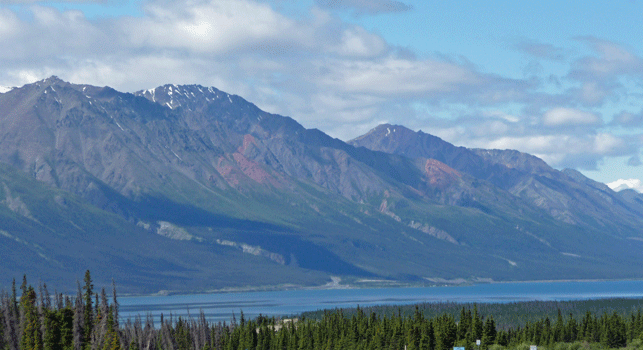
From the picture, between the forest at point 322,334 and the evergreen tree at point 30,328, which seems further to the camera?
the evergreen tree at point 30,328

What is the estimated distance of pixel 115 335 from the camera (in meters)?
139

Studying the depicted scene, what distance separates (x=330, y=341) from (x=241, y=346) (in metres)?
21.2

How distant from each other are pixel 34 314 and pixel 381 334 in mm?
57556

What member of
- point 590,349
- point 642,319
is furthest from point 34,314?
point 642,319

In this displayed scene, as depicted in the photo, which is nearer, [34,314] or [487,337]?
[487,337]

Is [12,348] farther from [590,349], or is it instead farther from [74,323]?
[590,349]

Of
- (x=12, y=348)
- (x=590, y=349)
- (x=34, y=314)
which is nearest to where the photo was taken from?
(x=590, y=349)

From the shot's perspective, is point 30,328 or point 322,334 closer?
point 30,328

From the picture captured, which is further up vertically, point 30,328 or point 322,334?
point 30,328

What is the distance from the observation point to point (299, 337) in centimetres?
17388

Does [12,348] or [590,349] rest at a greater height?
[12,348]

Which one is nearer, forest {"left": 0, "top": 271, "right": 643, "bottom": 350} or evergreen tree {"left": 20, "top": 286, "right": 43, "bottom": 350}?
forest {"left": 0, "top": 271, "right": 643, "bottom": 350}

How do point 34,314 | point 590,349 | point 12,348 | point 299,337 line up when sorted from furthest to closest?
point 299,337
point 34,314
point 12,348
point 590,349

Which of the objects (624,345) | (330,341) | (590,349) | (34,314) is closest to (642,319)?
(624,345)
